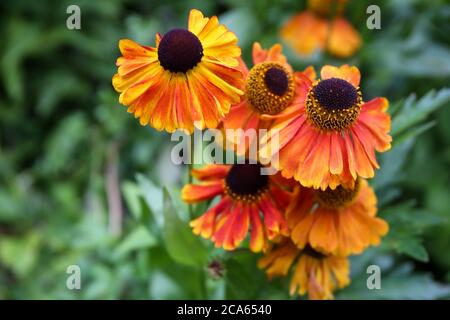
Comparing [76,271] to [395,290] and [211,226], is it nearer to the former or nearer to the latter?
[211,226]

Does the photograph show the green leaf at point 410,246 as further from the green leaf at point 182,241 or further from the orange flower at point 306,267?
the green leaf at point 182,241

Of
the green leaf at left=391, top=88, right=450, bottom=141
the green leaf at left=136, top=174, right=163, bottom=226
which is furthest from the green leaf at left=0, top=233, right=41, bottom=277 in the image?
the green leaf at left=391, top=88, right=450, bottom=141

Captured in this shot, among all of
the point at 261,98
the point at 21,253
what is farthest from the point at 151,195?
the point at 21,253

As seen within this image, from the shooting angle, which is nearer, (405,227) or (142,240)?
(405,227)

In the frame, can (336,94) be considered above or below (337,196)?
above

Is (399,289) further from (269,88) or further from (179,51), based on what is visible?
(179,51)

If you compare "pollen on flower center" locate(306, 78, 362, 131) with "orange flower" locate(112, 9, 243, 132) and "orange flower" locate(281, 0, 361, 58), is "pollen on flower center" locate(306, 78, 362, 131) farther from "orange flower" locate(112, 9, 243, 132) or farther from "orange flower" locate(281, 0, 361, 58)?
"orange flower" locate(281, 0, 361, 58)
